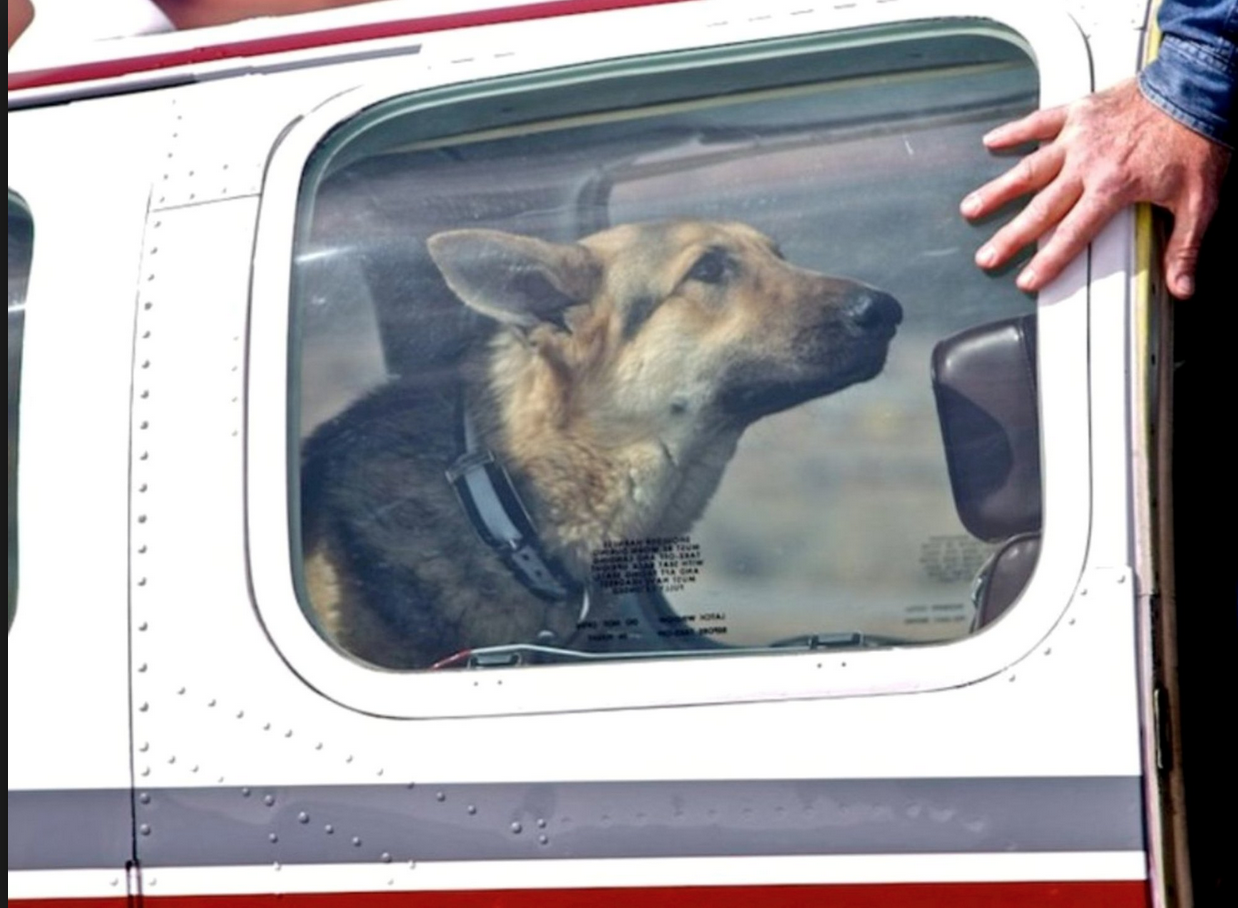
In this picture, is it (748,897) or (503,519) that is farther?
(503,519)

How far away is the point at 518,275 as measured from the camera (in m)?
2.97

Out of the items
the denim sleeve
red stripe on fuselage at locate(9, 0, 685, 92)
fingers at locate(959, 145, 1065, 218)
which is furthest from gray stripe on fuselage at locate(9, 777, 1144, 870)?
red stripe on fuselage at locate(9, 0, 685, 92)

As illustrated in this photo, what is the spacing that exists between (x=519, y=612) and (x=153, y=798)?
63cm

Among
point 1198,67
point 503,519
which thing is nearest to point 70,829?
point 503,519

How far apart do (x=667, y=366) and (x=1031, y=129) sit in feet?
2.11

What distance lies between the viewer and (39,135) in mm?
3266

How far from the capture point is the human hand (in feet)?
8.71

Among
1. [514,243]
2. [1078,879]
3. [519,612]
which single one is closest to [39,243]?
[514,243]

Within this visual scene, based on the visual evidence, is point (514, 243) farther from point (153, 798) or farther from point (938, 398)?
point (153, 798)

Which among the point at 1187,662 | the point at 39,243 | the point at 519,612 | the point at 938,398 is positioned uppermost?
→ the point at 39,243

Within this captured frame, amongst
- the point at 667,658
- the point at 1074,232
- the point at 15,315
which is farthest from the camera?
the point at 15,315

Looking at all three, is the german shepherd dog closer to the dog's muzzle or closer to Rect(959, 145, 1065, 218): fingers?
the dog's muzzle

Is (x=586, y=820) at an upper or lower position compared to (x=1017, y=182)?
lower

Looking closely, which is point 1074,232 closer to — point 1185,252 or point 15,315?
point 1185,252
